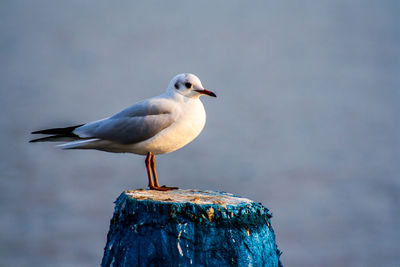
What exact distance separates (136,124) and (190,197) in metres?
0.96

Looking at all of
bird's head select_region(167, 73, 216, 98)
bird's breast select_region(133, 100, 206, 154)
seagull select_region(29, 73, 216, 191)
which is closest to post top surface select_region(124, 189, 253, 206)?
seagull select_region(29, 73, 216, 191)

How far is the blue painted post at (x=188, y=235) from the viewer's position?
9.66 feet

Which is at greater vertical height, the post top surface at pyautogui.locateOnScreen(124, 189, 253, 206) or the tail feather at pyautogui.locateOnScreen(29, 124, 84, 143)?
the tail feather at pyautogui.locateOnScreen(29, 124, 84, 143)

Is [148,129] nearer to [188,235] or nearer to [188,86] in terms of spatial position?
[188,86]

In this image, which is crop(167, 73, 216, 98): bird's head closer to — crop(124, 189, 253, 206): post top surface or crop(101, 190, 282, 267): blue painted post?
crop(124, 189, 253, 206): post top surface

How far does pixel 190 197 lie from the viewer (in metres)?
3.39

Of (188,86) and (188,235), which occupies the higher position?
(188,86)

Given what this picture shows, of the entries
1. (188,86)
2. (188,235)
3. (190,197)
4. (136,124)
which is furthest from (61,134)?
(188,235)

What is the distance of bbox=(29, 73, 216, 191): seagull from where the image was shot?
13.3 ft

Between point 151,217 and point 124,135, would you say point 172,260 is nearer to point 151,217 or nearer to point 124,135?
point 151,217

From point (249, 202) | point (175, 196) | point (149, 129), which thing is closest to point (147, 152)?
point (149, 129)

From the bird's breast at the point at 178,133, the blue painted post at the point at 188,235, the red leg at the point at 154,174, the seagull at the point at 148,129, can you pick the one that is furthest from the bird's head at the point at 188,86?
the blue painted post at the point at 188,235

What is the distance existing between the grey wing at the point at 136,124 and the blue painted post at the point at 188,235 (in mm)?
930

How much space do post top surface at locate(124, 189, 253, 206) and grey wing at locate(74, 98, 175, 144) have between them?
24.2 inches
